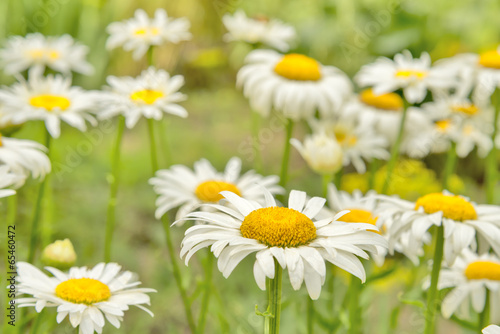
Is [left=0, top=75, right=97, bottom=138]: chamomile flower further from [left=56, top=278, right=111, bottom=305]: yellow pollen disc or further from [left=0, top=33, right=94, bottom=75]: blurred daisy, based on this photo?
[left=56, top=278, right=111, bottom=305]: yellow pollen disc

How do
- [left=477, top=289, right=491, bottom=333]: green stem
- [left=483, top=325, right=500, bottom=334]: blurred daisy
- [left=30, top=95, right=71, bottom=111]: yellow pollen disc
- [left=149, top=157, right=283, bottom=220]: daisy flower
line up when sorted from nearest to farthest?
[left=483, top=325, right=500, bottom=334]: blurred daisy → [left=477, top=289, right=491, bottom=333]: green stem → [left=149, top=157, right=283, bottom=220]: daisy flower → [left=30, top=95, right=71, bottom=111]: yellow pollen disc

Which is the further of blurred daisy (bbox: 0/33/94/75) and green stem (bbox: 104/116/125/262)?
blurred daisy (bbox: 0/33/94/75)

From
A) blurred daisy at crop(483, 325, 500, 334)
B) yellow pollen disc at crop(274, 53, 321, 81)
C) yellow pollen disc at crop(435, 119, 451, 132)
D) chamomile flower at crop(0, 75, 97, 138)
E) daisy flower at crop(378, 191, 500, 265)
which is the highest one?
yellow pollen disc at crop(274, 53, 321, 81)

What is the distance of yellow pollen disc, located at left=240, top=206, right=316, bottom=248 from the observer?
2.08 feet

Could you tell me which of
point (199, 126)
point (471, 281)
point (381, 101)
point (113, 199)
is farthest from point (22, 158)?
point (199, 126)

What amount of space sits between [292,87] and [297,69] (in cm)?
5

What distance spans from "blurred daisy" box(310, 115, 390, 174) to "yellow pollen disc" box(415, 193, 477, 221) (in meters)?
0.51

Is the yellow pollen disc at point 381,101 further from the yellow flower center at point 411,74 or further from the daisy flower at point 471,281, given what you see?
the daisy flower at point 471,281

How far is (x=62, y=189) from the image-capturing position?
7.23ft

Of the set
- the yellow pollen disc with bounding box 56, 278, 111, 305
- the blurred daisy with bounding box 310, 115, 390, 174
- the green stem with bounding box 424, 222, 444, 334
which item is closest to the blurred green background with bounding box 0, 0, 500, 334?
the blurred daisy with bounding box 310, 115, 390, 174

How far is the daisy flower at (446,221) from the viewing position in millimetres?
766

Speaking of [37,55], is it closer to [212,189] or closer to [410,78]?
[212,189]

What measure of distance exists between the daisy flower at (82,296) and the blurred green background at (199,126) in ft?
0.98

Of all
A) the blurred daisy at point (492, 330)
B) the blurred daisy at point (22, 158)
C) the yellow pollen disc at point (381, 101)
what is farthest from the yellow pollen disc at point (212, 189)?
the yellow pollen disc at point (381, 101)
